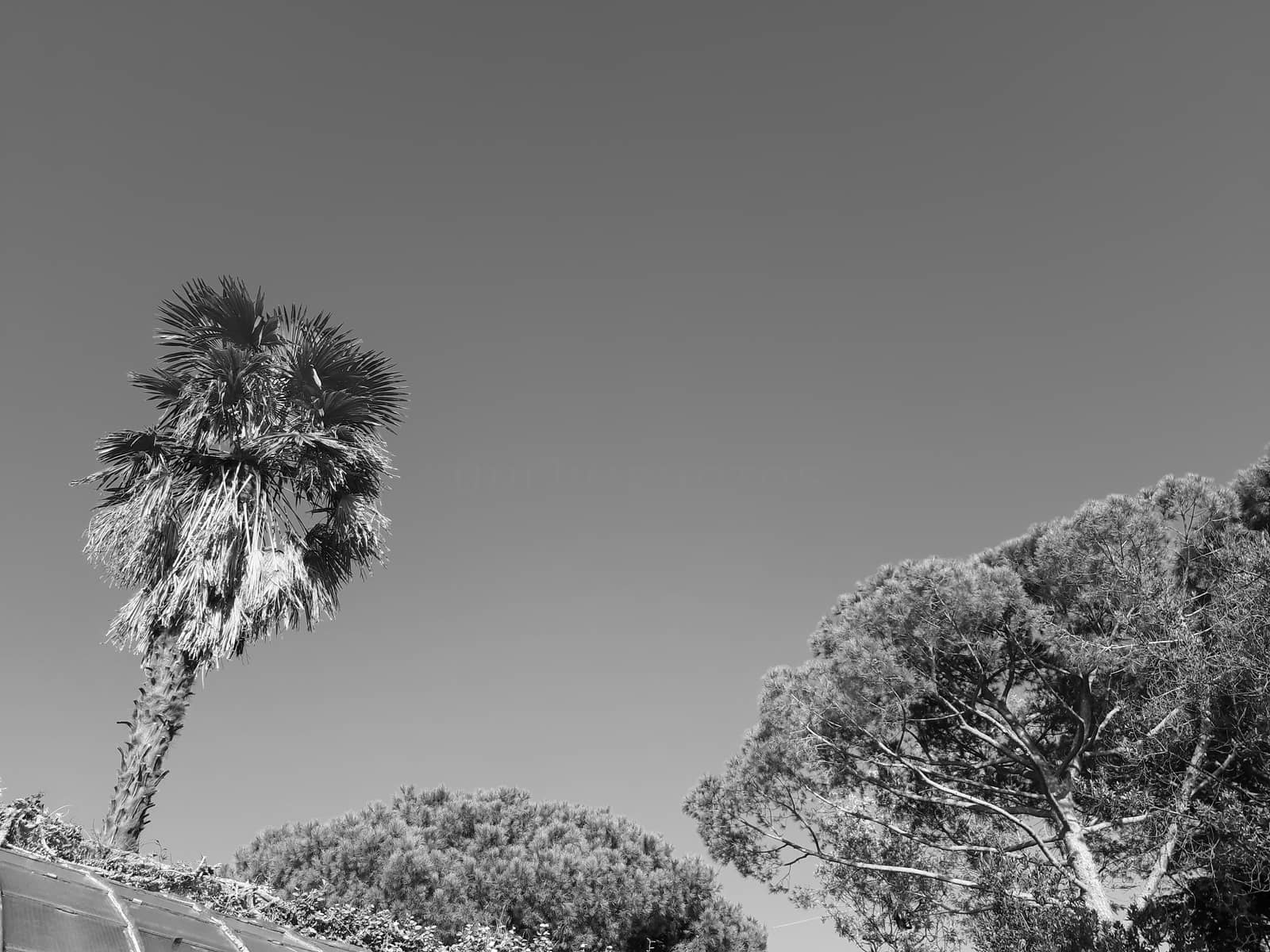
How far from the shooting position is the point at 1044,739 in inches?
568

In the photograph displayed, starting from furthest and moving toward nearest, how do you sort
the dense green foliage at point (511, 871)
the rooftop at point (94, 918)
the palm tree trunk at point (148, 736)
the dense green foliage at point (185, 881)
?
the dense green foliage at point (511, 871) → the palm tree trunk at point (148, 736) → the dense green foliage at point (185, 881) → the rooftop at point (94, 918)

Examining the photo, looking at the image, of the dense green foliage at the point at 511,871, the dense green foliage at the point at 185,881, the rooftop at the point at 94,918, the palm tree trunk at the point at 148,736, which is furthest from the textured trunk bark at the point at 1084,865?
the palm tree trunk at the point at 148,736

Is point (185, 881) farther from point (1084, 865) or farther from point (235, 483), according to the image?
point (1084, 865)

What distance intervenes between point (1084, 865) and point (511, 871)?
38.0 ft

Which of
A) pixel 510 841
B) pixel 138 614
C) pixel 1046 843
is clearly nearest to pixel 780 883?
pixel 1046 843

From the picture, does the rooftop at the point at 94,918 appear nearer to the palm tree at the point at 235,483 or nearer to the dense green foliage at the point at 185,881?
the dense green foliage at the point at 185,881

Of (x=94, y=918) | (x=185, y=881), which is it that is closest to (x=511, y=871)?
(x=185, y=881)

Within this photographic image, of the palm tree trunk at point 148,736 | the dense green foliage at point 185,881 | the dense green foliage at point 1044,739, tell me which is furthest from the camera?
the dense green foliage at point 1044,739

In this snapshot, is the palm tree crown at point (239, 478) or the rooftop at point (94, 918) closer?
the rooftop at point (94, 918)

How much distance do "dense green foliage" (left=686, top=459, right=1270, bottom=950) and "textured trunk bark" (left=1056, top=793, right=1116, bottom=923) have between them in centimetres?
4

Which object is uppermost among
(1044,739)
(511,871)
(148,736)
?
(1044,739)

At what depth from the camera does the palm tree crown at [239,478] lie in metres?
9.23

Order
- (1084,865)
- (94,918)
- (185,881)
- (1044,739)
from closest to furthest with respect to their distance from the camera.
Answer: (94,918) → (185,881) → (1084,865) → (1044,739)

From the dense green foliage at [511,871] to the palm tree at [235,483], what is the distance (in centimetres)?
975
